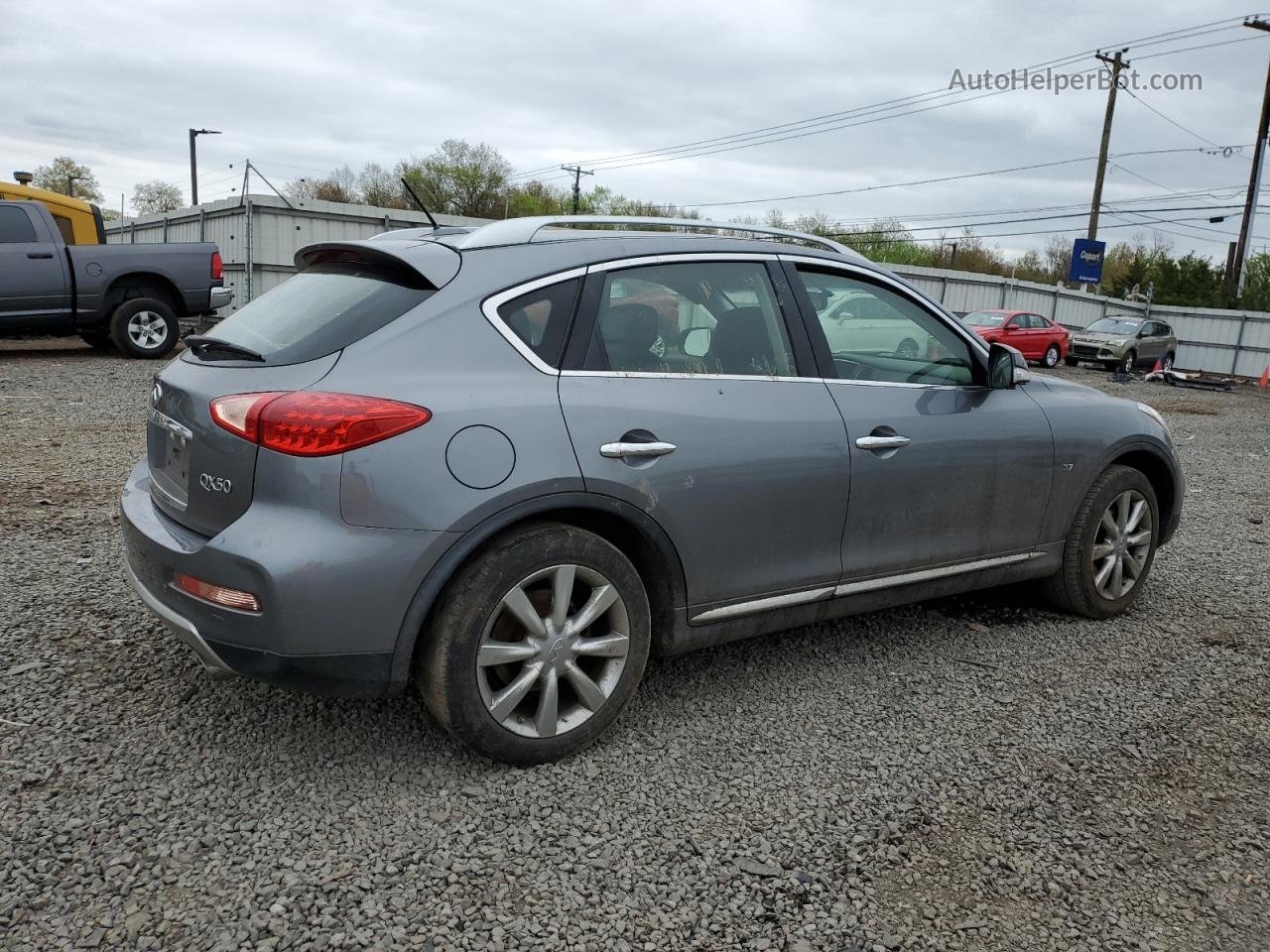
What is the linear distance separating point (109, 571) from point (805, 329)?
3.36 m

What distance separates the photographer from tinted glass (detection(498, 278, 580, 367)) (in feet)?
9.95

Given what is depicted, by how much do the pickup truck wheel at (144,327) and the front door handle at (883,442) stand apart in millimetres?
12118

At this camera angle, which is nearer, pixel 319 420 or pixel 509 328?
pixel 319 420

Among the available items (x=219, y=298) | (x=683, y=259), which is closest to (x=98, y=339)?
(x=219, y=298)

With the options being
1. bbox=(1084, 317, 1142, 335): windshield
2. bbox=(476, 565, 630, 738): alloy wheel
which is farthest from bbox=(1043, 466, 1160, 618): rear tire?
bbox=(1084, 317, 1142, 335): windshield

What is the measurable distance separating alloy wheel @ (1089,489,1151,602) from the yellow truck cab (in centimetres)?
1337

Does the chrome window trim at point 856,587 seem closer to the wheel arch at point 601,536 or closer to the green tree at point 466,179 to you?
the wheel arch at point 601,536

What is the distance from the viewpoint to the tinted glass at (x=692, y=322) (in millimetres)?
3207

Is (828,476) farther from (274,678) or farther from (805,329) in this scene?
(274,678)

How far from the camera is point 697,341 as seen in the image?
3.38 metres

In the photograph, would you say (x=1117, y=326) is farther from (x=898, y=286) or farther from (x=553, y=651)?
(x=553, y=651)

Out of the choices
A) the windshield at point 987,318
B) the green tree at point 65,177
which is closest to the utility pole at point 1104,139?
the windshield at point 987,318

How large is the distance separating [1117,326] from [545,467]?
94.5 feet

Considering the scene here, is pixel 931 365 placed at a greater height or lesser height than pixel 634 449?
greater
